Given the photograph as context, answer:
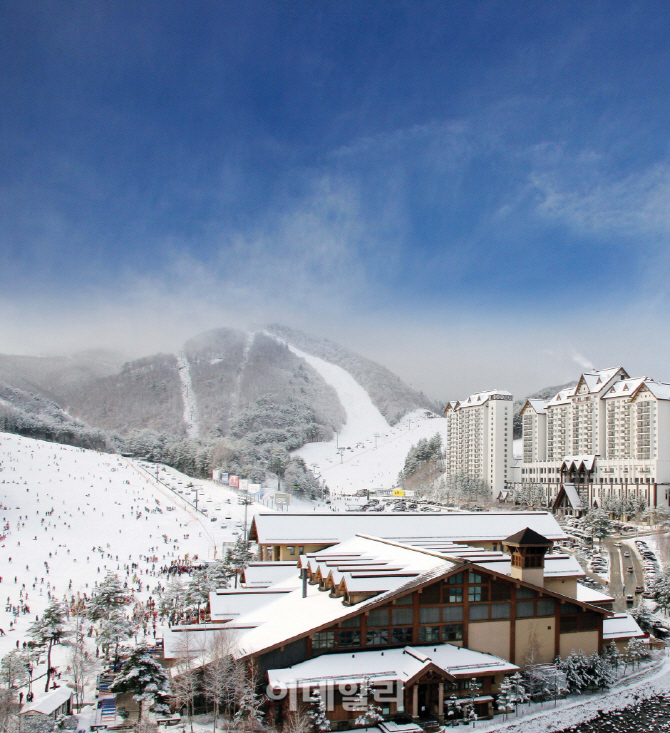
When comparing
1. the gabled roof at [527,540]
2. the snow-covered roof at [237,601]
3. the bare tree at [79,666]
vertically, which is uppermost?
the gabled roof at [527,540]

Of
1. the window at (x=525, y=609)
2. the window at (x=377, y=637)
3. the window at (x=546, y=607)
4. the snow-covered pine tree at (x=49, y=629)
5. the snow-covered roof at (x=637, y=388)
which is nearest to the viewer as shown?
the window at (x=377, y=637)

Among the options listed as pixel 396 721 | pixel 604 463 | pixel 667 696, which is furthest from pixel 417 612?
pixel 604 463

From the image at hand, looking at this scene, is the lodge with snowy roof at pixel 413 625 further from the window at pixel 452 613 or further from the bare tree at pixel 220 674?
the bare tree at pixel 220 674

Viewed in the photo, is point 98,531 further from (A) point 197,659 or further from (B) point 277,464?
(B) point 277,464

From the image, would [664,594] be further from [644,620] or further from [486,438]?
[486,438]

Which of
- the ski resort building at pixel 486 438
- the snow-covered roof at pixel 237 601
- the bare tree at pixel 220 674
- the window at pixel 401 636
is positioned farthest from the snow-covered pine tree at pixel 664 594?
the ski resort building at pixel 486 438

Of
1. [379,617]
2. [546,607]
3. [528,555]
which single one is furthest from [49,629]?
[546,607]
